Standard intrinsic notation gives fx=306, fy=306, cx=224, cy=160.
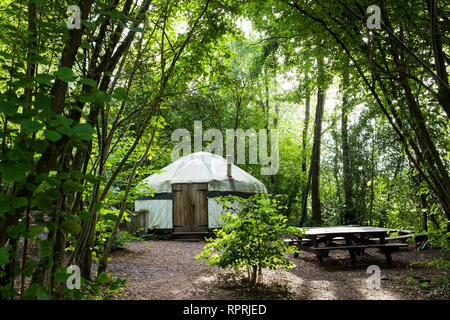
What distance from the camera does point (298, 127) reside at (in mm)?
19391

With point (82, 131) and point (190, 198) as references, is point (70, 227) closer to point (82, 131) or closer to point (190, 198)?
point (82, 131)

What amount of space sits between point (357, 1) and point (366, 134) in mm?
8067

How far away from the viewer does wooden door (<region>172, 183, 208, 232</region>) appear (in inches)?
385

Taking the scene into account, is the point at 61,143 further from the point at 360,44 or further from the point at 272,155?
the point at 272,155

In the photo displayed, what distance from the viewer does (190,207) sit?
32.5 ft

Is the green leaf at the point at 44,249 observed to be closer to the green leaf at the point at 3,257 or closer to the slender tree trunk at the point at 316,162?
the green leaf at the point at 3,257

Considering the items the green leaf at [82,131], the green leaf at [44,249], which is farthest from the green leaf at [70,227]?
the green leaf at [82,131]

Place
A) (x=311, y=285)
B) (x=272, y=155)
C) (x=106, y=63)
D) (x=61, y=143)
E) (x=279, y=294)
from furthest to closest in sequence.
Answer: (x=272, y=155), (x=311, y=285), (x=279, y=294), (x=106, y=63), (x=61, y=143)

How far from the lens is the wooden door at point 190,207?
32.1ft

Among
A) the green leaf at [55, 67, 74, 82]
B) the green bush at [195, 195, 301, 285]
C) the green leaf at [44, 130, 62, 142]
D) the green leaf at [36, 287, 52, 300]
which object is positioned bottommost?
the green bush at [195, 195, 301, 285]

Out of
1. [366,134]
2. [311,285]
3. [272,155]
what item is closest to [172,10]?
[311,285]
